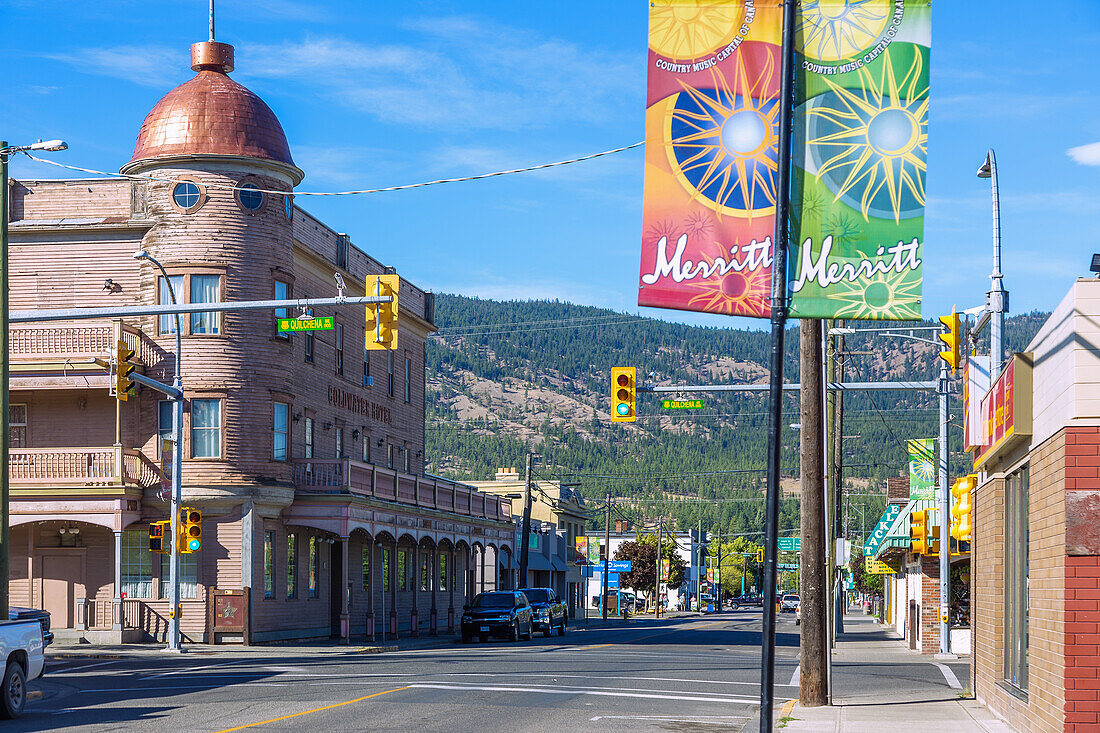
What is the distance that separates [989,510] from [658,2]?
32.3 ft

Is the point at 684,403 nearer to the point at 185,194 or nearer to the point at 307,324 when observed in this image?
the point at 307,324

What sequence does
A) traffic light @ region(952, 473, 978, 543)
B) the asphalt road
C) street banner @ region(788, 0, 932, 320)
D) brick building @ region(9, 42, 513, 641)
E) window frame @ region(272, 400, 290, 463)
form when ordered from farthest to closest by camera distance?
1. window frame @ region(272, 400, 290, 463)
2. brick building @ region(9, 42, 513, 641)
3. traffic light @ region(952, 473, 978, 543)
4. the asphalt road
5. street banner @ region(788, 0, 932, 320)

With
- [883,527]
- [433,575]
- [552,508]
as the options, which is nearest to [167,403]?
[433,575]

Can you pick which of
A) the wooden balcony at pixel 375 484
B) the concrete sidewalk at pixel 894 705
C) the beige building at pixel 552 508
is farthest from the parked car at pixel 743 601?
the concrete sidewalk at pixel 894 705

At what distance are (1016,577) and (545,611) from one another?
105 feet

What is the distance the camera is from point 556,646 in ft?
121

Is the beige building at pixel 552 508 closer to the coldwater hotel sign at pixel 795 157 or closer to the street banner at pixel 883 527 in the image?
the street banner at pixel 883 527

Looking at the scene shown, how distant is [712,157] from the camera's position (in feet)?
32.8

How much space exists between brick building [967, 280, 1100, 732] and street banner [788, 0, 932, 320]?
213 cm

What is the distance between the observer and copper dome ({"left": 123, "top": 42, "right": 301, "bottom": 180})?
36.5 metres

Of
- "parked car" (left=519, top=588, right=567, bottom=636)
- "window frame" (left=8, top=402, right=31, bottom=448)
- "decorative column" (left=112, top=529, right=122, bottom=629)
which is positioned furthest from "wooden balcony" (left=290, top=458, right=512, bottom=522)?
"window frame" (left=8, top=402, right=31, bottom=448)

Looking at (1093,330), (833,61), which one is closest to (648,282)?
(833,61)

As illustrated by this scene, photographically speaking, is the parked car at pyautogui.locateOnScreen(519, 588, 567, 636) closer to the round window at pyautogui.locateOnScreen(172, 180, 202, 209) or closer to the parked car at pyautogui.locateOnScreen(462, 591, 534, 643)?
the parked car at pyautogui.locateOnScreen(462, 591, 534, 643)

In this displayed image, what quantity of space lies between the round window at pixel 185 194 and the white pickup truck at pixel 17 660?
20.4m
